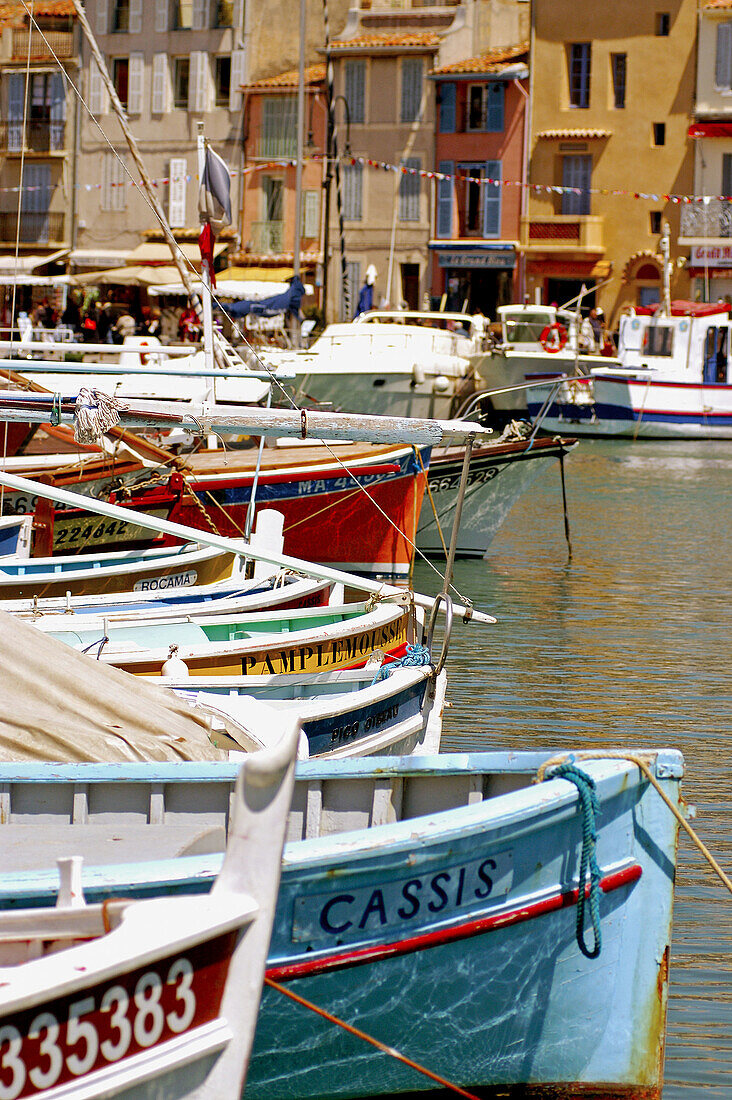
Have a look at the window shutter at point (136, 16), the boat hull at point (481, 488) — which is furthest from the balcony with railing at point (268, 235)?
the boat hull at point (481, 488)

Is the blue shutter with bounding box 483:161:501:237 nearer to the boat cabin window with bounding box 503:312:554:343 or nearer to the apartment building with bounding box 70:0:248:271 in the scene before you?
the apartment building with bounding box 70:0:248:271

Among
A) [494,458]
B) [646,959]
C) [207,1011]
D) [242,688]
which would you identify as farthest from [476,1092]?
[494,458]

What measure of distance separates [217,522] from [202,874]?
33.2 feet

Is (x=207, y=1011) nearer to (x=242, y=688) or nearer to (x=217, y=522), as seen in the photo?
(x=242, y=688)

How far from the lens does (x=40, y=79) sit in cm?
5028

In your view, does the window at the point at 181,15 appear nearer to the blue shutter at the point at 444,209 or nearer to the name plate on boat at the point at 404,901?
the blue shutter at the point at 444,209

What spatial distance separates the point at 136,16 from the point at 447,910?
4874cm

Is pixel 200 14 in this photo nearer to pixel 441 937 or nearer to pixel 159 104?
pixel 159 104

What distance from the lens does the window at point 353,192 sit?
46.4 meters

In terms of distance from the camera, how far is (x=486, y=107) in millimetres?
45375

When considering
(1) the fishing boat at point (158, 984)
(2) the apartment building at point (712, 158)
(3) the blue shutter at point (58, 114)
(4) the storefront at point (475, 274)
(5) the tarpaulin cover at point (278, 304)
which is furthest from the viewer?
(3) the blue shutter at point (58, 114)

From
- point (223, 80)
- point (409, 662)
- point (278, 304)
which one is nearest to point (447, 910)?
point (409, 662)

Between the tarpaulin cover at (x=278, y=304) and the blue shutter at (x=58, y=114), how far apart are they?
22.9 m

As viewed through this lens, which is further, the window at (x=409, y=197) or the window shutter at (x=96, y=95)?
the window shutter at (x=96, y=95)
